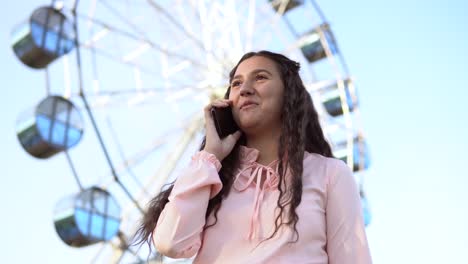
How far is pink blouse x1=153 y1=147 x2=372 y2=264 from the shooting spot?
1.70m

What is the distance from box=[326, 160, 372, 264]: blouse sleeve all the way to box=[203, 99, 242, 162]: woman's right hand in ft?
0.99

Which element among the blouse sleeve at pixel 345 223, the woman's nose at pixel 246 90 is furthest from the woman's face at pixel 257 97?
the blouse sleeve at pixel 345 223

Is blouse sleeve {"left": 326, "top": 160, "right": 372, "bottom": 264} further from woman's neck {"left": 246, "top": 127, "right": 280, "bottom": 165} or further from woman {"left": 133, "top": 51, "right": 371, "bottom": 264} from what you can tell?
woman's neck {"left": 246, "top": 127, "right": 280, "bottom": 165}

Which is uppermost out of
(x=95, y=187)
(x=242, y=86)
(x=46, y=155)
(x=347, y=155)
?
(x=242, y=86)

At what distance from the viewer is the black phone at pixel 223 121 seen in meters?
2.02

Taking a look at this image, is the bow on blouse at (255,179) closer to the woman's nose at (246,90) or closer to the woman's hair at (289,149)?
the woman's hair at (289,149)

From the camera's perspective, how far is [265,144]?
6.48 ft

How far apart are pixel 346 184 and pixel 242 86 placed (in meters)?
0.40

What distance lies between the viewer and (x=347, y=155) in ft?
39.9

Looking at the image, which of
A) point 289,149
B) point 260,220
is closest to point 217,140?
point 289,149

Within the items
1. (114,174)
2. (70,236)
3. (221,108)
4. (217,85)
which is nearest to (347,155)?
(217,85)

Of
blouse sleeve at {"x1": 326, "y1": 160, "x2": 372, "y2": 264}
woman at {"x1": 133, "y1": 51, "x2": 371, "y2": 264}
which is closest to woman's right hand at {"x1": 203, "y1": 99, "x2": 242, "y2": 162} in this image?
woman at {"x1": 133, "y1": 51, "x2": 371, "y2": 264}

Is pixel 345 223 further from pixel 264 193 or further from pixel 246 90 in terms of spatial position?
pixel 246 90

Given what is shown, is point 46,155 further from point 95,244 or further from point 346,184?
point 346,184
